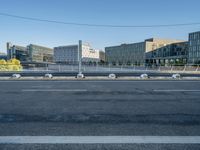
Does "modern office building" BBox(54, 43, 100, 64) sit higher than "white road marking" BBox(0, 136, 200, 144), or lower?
higher

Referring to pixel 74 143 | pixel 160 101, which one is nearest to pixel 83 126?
Answer: pixel 74 143

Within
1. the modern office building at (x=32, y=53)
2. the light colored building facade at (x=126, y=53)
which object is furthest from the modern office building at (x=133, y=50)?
the modern office building at (x=32, y=53)

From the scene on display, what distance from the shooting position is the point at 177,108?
663 cm

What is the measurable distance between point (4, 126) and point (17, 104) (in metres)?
2.51

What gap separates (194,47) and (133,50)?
1542 inches

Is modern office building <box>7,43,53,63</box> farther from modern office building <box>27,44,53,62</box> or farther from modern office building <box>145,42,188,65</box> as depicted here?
modern office building <box>145,42,188,65</box>

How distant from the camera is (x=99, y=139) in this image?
4.02 metres

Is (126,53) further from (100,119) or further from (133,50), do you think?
(100,119)

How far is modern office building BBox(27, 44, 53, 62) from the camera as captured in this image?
12106 cm

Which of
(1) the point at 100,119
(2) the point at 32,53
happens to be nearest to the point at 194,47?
(2) the point at 32,53

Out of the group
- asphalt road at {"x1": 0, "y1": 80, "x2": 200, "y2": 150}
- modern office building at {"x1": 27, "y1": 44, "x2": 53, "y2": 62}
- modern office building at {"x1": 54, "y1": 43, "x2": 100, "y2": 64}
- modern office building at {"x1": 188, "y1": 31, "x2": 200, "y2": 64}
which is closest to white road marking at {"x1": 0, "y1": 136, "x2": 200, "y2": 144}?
asphalt road at {"x1": 0, "y1": 80, "x2": 200, "y2": 150}

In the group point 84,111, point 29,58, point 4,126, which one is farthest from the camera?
point 29,58

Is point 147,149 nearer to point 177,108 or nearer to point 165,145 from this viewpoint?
point 165,145

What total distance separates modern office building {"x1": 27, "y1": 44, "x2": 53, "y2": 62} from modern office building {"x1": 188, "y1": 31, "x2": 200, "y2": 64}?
81.8 metres
